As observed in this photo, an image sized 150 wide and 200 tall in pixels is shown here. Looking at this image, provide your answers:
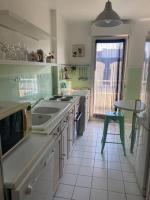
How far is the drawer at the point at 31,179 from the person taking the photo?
93 centimetres

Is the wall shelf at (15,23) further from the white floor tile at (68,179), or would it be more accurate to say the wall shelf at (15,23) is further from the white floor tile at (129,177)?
the white floor tile at (129,177)

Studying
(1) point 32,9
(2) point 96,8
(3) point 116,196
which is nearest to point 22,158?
(3) point 116,196

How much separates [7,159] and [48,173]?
43 centimetres

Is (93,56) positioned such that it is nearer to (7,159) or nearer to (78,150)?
(78,150)

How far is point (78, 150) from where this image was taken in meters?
3.09

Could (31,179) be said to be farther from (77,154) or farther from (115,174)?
(77,154)

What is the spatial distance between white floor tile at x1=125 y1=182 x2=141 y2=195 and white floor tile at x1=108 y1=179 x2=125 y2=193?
0.20 ft

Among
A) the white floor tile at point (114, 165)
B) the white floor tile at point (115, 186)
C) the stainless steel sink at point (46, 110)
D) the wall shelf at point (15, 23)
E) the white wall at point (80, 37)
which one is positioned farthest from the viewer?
the white wall at point (80, 37)

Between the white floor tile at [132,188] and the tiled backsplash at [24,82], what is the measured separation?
1.74m

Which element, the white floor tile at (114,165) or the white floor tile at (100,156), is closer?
the white floor tile at (114,165)

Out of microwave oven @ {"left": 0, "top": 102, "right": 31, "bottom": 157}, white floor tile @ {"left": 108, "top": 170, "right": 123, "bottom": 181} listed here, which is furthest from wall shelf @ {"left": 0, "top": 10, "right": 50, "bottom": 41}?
white floor tile @ {"left": 108, "top": 170, "right": 123, "bottom": 181}

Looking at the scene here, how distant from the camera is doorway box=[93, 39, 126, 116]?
4.27 m

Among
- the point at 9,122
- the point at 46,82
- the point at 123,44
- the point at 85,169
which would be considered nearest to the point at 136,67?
the point at 123,44

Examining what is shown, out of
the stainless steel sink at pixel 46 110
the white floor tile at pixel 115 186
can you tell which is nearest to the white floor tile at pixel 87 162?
the white floor tile at pixel 115 186
